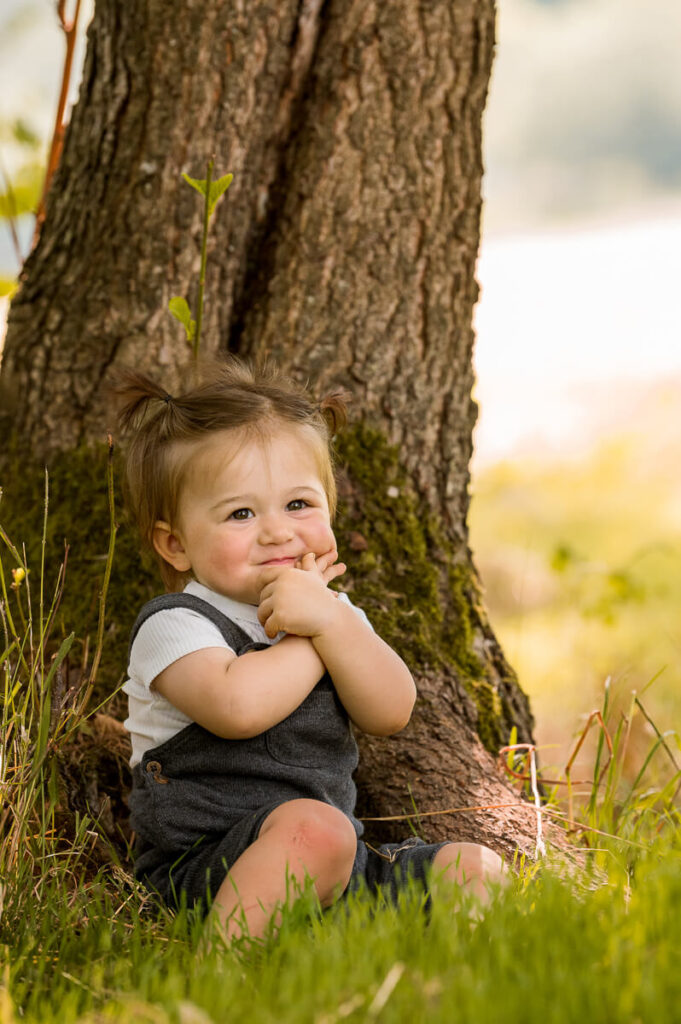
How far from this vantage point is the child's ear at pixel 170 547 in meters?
2.45

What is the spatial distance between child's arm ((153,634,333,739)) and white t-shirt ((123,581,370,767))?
0.03m

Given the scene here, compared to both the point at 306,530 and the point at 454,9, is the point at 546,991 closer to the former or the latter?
the point at 306,530

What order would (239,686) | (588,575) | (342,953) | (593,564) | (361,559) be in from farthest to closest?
(588,575)
(593,564)
(361,559)
(239,686)
(342,953)

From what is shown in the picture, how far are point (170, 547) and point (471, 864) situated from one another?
1032mm

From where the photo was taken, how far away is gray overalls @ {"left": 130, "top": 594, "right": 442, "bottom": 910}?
219 centimetres

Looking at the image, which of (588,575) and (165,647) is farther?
(588,575)

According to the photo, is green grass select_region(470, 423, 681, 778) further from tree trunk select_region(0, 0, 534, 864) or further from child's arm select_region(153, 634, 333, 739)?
child's arm select_region(153, 634, 333, 739)

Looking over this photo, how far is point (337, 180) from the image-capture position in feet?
10.4

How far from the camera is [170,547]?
8.12 ft

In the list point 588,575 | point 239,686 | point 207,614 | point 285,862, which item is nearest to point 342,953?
point 285,862

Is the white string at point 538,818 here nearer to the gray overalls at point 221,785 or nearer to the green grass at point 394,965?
the gray overalls at point 221,785

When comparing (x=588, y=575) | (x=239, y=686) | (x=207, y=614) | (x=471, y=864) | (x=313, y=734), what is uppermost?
(x=588, y=575)

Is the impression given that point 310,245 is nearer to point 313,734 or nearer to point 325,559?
point 325,559

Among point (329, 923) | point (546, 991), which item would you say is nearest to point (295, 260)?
point (329, 923)
